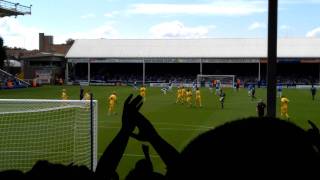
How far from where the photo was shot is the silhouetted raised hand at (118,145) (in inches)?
66.1

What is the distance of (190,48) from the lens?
7931 centimetres

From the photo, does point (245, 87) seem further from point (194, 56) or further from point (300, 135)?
point (300, 135)

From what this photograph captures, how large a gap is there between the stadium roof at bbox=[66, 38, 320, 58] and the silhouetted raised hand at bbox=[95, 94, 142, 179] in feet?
235

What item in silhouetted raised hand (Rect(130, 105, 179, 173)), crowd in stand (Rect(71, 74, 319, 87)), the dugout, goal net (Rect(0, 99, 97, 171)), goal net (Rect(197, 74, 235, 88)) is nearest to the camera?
silhouetted raised hand (Rect(130, 105, 179, 173))

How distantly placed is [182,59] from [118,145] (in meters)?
74.8

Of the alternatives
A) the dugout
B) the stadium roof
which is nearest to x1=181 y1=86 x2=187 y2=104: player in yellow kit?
the dugout

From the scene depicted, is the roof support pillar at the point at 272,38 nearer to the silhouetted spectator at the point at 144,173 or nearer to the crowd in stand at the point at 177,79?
the silhouetted spectator at the point at 144,173

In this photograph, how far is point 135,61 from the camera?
7812 centimetres

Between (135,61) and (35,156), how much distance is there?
210 ft

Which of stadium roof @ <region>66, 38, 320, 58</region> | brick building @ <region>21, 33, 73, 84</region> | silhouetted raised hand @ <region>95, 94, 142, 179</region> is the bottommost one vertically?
silhouetted raised hand @ <region>95, 94, 142, 179</region>

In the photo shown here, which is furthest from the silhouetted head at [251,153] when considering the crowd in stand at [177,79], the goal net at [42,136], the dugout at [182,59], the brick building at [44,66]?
the brick building at [44,66]

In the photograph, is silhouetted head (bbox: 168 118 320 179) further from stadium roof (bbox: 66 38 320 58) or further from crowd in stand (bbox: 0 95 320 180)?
stadium roof (bbox: 66 38 320 58)

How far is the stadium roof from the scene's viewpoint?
74.6m

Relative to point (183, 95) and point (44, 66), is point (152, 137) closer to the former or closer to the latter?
point (183, 95)
